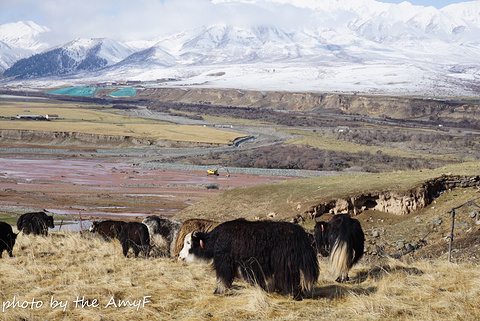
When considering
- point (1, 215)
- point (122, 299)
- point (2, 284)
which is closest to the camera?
point (122, 299)

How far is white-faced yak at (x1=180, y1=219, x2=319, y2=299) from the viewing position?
26.0 ft

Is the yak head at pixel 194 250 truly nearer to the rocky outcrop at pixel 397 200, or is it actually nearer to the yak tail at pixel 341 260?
the yak tail at pixel 341 260

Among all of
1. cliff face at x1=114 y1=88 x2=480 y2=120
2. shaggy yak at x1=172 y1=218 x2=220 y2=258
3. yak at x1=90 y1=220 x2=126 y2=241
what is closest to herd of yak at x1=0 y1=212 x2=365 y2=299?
shaggy yak at x1=172 y1=218 x2=220 y2=258

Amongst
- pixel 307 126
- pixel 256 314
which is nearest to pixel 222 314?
pixel 256 314

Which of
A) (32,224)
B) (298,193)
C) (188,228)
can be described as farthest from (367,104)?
(188,228)

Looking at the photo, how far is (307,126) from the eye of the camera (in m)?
126

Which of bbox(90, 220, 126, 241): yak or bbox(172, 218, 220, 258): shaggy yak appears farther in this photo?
bbox(90, 220, 126, 241): yak

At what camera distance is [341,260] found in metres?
9.90

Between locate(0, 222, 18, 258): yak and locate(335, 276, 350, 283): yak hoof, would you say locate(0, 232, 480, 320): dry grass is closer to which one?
locate(335, 276, 350, 283): yak hoof

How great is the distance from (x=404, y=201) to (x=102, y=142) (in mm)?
78560

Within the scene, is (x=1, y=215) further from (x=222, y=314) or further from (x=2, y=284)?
(x=222, y=314)

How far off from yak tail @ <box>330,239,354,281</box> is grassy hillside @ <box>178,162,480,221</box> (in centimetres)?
1436

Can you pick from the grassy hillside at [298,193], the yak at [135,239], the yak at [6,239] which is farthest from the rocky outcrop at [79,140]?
the yak at [6,239]

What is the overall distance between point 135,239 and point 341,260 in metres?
6.34
